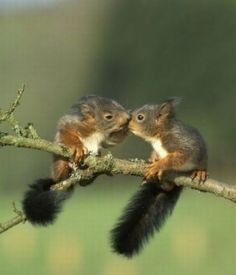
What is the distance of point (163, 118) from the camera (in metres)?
5.55

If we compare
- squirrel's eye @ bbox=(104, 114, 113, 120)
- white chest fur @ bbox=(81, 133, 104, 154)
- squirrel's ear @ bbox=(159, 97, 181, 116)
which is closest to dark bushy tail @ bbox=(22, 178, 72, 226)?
white chest fur @ bbox=(81, 133, 104, 154)

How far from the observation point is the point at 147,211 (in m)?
5.36

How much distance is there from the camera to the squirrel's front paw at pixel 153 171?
15.4ft

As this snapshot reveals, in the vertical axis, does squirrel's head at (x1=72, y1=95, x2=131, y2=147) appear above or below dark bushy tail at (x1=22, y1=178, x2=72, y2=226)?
above

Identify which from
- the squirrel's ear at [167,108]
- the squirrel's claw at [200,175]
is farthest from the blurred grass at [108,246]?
the squirrel's claw at [200,175]

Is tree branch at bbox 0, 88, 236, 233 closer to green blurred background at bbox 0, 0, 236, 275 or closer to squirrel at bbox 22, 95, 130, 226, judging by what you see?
squirrel at bbox 22, 95, 130, 226

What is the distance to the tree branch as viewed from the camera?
424 cm

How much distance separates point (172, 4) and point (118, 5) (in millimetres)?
1766

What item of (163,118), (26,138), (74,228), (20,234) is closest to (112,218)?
(74,228)

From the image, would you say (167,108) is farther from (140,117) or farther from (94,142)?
(94,142)

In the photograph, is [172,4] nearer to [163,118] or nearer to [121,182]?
[121,182]

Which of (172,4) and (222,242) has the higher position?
(172,4)

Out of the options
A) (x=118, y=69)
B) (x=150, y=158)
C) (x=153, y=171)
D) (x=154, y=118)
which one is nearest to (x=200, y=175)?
(x=153, y=171)

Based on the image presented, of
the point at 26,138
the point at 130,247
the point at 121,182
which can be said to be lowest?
the point at 121,182
